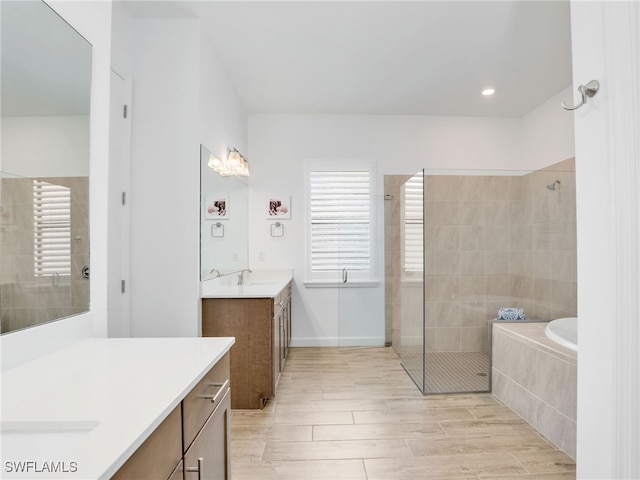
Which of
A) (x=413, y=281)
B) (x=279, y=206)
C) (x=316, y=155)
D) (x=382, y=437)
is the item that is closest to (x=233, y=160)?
(x=279, y=206)

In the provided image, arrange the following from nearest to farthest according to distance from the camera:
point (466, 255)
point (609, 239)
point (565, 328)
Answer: point (609, 239), point (565, 328), point (466, 255)

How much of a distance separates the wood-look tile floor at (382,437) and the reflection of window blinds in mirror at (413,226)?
1107mm

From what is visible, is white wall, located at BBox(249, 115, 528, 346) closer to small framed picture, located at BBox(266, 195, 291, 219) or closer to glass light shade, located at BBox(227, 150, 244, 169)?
small framed picture, located at BBox(266, 195, 291, 219)

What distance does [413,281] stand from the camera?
3299 mm

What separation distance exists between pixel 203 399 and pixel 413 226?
8.79 feet

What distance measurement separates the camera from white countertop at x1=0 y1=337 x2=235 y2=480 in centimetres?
61

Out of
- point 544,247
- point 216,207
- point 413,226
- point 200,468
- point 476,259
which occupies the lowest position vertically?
point 200,468

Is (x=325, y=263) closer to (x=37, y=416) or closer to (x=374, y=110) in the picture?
(x=374, y=110)

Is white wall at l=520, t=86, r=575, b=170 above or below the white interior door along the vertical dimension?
above

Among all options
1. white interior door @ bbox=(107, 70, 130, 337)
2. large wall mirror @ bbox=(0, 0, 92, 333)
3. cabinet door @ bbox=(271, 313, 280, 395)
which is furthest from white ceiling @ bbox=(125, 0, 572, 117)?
cabinet door @ bbox=(271, 313, 280, 395)

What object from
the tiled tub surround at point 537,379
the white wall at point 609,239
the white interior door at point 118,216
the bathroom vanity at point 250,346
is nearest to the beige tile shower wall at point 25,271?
the white interior door at point 118,216

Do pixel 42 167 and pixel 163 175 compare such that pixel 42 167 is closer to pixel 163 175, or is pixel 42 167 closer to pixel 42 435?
pixel 42 435

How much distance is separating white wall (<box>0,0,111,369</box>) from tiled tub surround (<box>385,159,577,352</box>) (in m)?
2.53

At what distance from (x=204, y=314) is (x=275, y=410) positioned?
88 centimetres
